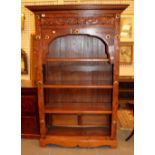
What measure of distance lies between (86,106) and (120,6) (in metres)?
1.47

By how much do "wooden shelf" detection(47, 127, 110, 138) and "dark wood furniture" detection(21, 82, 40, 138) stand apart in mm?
258

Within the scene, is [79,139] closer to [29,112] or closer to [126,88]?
→ [29,112]

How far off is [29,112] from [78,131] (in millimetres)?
791

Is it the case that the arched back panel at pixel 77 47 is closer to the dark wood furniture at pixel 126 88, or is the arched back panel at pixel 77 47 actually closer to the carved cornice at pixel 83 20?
the carved cornice at pixel 83 20

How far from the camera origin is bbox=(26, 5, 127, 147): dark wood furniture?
286cm

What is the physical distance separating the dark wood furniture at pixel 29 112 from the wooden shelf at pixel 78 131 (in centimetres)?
26

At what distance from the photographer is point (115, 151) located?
9.95 ft

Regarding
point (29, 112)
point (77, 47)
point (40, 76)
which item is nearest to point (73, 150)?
point (29, 112)

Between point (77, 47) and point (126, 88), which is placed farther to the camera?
point (126, 88)

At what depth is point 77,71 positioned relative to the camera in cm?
336
